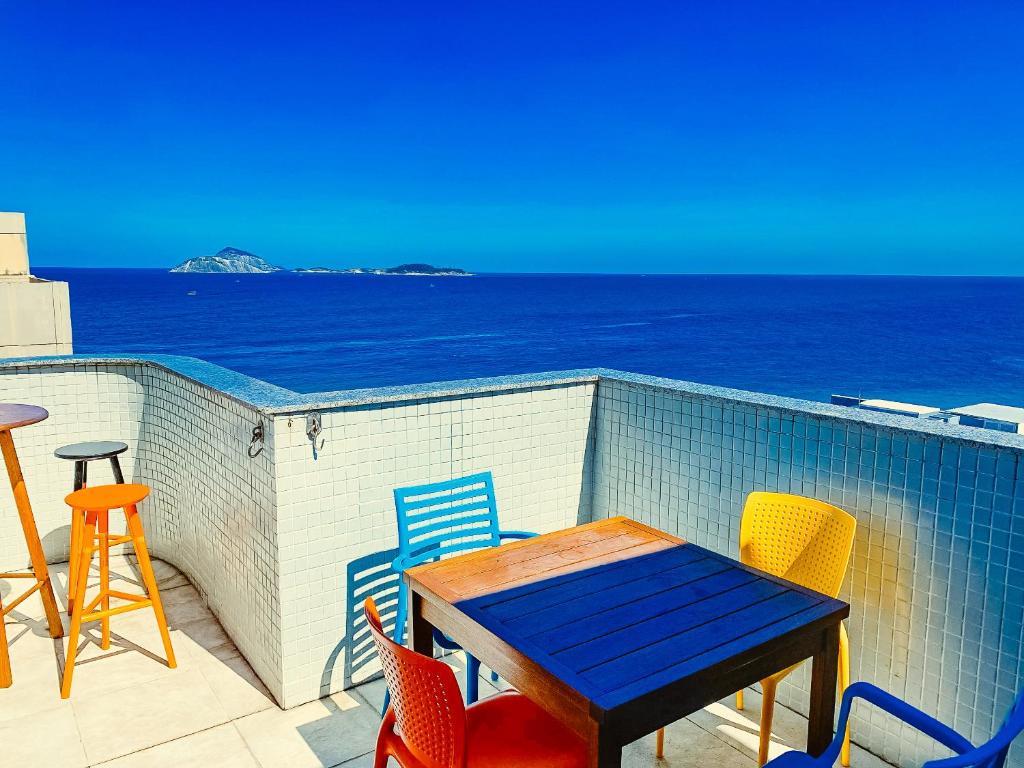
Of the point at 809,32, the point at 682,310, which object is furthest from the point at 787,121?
the point at 682,310

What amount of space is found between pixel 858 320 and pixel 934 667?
253 feet

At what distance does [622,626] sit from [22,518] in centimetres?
275

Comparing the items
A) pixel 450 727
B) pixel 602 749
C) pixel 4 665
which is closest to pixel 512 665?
pixel 450 727

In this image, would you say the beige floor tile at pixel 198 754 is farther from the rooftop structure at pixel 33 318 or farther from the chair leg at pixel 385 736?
the rooftop structure at pixel 33 318

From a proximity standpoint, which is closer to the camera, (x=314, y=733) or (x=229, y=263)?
(x=314, y=733)

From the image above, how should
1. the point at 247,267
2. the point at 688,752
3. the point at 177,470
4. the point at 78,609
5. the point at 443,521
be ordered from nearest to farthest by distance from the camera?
the point at 688,752 < the point at 78,609 < the point at 443,521 < the point at 177,470 < the point at 247,267

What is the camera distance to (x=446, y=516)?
3.28 meters

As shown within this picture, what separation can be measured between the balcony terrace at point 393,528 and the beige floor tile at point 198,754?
11 millimetres

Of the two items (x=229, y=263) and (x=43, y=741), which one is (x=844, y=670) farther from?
(x=229, y=263)

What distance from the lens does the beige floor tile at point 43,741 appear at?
2645mm

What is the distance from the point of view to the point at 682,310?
80.5m

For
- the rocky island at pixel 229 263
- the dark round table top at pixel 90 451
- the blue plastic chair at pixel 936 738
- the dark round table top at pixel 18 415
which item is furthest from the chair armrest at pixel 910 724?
the rocky island at pixel 229 263

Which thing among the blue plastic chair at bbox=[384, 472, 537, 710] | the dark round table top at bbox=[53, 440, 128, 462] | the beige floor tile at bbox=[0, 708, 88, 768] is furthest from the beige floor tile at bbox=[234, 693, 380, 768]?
the dark round table top at bbox=[53, 440, 128, 462]

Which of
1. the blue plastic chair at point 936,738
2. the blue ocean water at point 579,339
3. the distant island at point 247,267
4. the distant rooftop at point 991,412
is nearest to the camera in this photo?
the blue plastic chair at point 936,738
